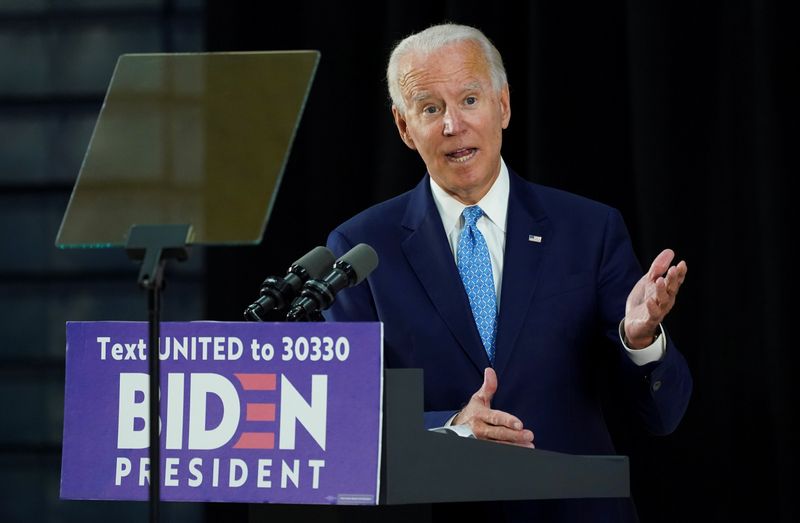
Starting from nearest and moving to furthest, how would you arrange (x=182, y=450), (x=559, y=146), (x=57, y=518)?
(x=182, y=450) < (x=559, y=146) < (x=57, y=518)

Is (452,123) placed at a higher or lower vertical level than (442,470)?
higher

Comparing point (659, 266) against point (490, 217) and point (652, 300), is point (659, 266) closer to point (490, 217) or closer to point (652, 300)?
point (652, 300)

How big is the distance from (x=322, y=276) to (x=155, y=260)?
351 millimetres

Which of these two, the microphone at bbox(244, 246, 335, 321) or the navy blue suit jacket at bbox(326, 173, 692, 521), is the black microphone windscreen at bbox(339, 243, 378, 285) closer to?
the microphone at bbox(244, 246, 335, 321)

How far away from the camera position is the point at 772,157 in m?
2.72

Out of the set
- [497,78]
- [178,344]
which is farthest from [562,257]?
[178,344]

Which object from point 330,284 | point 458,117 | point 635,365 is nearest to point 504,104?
point 458,117

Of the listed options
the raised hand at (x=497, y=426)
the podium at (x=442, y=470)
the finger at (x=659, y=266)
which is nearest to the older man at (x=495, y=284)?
the finger at (x=659, y=266)

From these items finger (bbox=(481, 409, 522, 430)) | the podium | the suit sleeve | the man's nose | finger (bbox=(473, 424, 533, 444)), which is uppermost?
the man's nose

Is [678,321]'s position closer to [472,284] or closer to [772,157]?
[772,157]

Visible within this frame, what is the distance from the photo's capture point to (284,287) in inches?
62.9

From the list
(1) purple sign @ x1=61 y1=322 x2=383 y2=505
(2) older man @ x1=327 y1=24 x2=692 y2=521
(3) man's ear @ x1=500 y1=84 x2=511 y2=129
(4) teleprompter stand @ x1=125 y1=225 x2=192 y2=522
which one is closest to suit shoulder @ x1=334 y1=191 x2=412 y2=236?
(2) older man @ x1=327 y1=24 x2=692 y2=521

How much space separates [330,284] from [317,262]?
0.21ft

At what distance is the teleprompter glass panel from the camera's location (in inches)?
53.6
